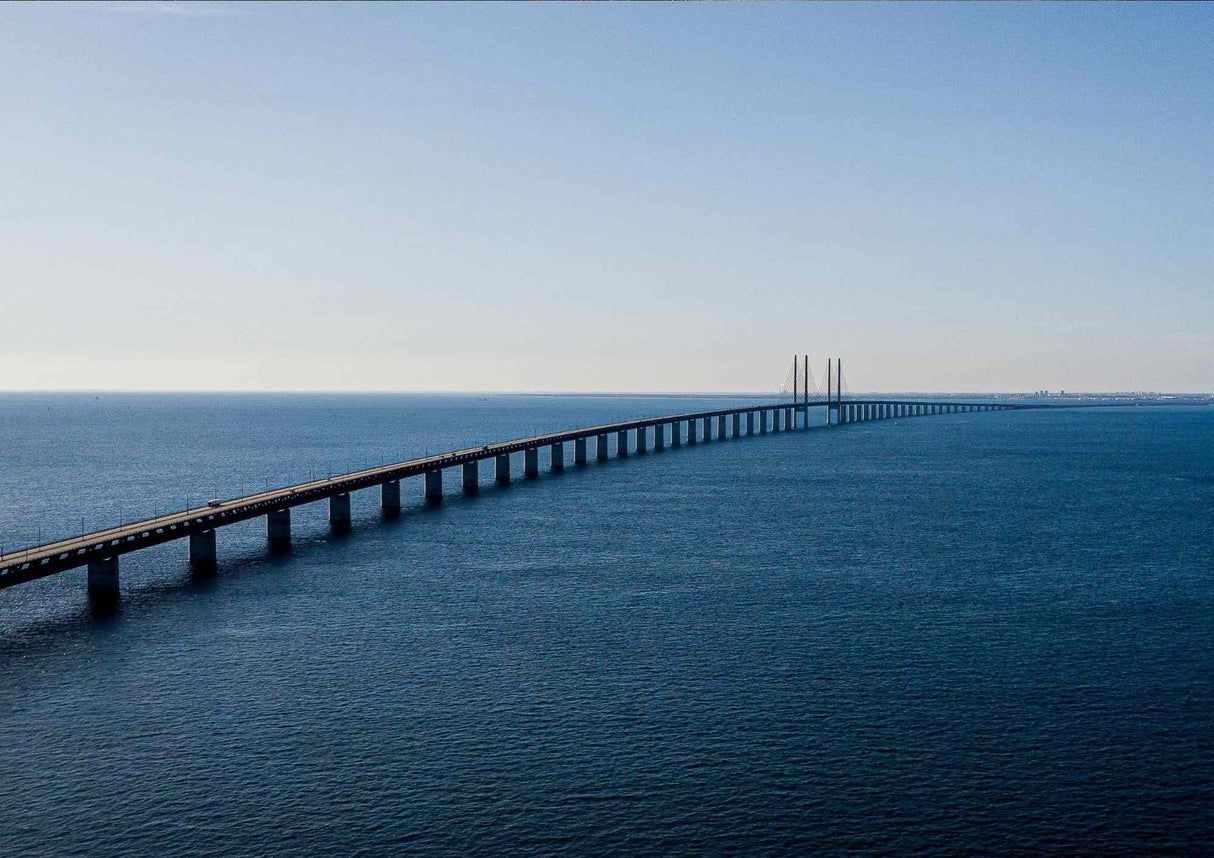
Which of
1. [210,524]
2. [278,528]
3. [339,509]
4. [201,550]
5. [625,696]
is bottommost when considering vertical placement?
[625,696]

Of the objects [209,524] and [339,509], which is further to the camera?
[339,509]

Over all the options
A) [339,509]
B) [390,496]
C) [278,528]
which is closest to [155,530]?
[278,528]

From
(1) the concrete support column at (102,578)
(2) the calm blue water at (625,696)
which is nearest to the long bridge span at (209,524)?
(1) the concrete support column at (102,578)

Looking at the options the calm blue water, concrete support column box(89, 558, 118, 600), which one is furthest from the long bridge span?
the calm blue water

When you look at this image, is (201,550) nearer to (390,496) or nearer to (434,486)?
(390,496)

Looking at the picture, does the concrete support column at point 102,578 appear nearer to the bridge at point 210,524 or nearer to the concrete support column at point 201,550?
the bridge at point 210,524

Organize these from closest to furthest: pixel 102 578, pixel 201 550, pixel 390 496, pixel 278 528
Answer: pixel 102 578 → pixel 201 550 → pixel 278 528 → pixel 390 496

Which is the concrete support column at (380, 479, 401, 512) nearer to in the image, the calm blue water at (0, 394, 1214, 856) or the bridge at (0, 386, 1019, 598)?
the bridge at (0, 386, 1019, 598)

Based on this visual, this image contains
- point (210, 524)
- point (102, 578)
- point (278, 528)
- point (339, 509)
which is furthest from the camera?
point (339, 509)
